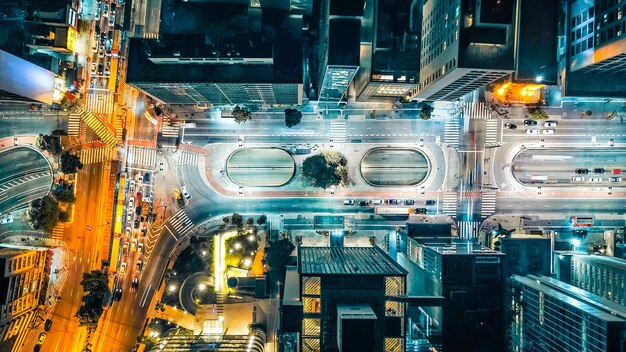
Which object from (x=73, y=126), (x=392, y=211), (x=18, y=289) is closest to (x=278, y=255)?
(x=392, y=211)

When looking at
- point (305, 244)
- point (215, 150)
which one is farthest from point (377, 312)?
point (215, 150)

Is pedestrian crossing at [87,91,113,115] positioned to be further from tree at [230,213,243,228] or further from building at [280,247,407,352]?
building at [280,247,407,352]

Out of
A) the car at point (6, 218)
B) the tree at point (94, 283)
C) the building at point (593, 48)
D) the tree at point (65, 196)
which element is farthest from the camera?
the car at point (6, 218)

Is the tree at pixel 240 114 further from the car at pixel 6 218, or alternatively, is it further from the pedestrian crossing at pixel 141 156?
the car at pixel 6 218

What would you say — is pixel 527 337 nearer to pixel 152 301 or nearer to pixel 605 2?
pixel 605 2

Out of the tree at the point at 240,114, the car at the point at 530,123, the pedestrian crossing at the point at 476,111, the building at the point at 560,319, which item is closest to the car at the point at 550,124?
the car at the point at 530,123
